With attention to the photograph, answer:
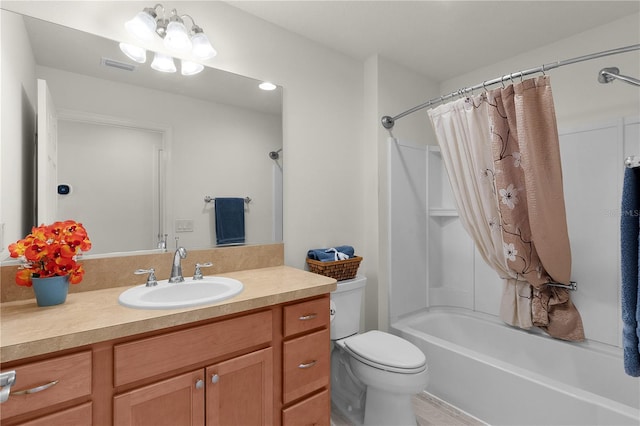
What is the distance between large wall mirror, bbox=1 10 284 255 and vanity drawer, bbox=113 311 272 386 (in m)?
0.65

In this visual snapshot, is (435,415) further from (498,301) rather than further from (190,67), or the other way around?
(190,67)

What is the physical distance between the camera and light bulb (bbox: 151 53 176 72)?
1.62m

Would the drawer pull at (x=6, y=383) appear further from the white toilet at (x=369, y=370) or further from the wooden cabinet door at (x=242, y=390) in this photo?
the white toilet at (x=369, y=370)

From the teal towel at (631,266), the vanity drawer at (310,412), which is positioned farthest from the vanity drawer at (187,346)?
the teal towel at (631,266)

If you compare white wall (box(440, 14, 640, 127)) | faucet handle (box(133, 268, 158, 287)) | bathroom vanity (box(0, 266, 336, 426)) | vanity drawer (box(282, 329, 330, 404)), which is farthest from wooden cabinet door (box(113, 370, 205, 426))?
white wall (box(440, 14, 640, 127))

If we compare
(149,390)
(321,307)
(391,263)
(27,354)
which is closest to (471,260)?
(391,263)

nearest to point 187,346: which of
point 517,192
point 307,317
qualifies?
point 307,317

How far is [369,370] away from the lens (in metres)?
1.78

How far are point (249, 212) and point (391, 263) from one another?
1.22 metres

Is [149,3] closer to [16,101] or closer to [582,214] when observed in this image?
[16,101]

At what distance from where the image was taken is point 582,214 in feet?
7.04

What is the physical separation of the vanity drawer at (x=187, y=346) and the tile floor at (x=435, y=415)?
1.08 metres

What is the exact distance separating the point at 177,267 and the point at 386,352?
1233 mm

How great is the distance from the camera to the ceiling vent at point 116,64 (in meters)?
1.49
